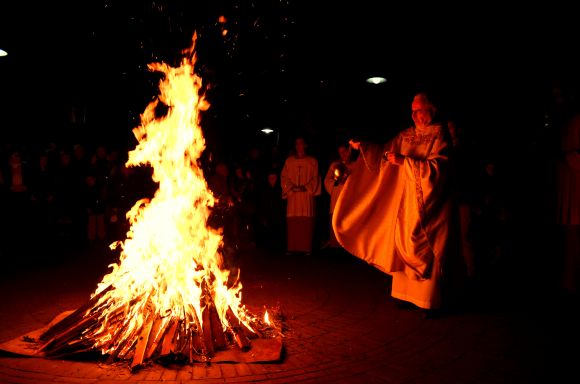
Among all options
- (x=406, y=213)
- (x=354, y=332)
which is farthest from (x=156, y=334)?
(x=406, y=213)

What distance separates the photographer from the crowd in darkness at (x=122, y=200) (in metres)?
10.5

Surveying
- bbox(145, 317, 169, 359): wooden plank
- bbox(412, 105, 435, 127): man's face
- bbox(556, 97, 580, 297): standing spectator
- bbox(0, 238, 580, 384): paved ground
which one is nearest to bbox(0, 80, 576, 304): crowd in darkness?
bbox(0, 238, 580, 384): paved ground

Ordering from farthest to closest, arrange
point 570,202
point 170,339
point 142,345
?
1. point 570,202
2. point 170,339
3. point 142,345

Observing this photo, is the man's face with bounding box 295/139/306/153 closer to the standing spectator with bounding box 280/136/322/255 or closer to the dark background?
the standing spectator with bounding box 280/136/322/255

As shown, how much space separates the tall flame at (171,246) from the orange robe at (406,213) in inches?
75.5

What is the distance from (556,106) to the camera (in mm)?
7512

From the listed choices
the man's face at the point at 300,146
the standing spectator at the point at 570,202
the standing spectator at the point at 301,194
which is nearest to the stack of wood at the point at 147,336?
the standing spectator at the point at 570,202

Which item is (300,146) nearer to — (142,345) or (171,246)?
(171,246)

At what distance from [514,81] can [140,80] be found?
35.9 ft

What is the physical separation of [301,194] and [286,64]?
6.72 m

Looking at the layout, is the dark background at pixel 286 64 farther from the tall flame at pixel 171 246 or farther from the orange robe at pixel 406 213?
the orange robe at pixel 406 213

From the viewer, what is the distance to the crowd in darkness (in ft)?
34.3

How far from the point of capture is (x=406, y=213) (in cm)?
630

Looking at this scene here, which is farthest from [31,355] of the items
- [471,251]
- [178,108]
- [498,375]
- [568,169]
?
[568,169]
